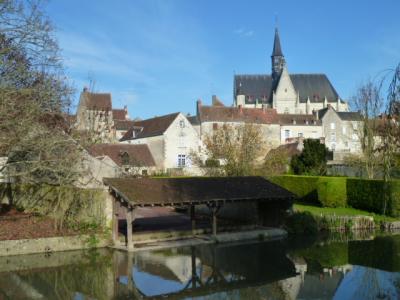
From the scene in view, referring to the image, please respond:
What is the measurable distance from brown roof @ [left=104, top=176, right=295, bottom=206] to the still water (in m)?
1.87

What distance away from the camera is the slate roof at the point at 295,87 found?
8181cm

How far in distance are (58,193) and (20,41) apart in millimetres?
7003

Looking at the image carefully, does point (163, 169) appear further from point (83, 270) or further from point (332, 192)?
point (83, 270)

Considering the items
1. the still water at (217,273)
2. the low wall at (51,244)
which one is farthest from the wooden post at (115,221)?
the still water at (217,273)

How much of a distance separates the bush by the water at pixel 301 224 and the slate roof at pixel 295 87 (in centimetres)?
6143

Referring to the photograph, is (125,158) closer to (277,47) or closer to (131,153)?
(131,153)

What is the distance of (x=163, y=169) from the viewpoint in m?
45.2

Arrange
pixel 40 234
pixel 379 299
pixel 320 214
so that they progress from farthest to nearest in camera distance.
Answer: pixel 320 214, pixel 40 234, pixel 379 299

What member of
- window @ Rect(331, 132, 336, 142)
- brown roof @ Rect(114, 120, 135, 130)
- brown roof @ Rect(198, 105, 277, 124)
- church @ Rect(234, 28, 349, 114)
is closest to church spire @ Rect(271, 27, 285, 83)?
church @ Rect(234, 28, 349, 114)

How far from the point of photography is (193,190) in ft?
61.6

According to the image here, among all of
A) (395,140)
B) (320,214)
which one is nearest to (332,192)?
(320,214)

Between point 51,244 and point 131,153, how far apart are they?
2661 cm

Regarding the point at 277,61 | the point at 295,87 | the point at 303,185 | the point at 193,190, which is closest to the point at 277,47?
the point at 277,61

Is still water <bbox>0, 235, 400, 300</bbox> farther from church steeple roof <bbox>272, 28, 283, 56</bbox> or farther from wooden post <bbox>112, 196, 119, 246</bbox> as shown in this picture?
church steeple roof <bbox>272, 28, 283, 56</bbox>
